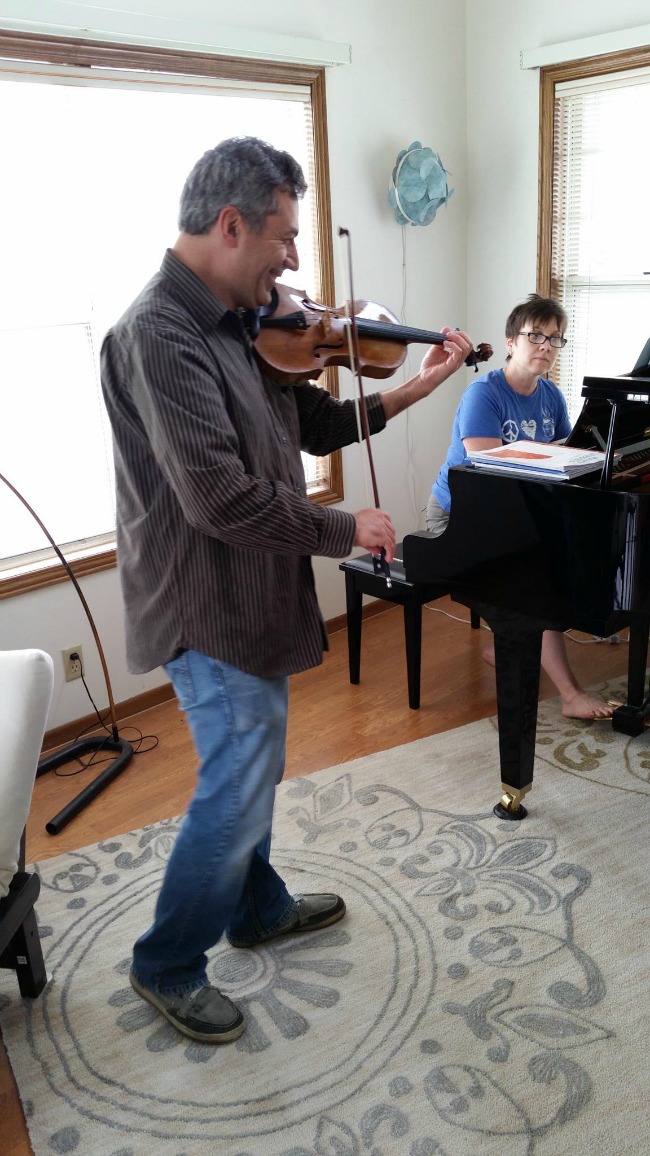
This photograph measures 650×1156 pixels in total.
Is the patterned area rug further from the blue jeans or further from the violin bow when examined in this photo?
the violin bow

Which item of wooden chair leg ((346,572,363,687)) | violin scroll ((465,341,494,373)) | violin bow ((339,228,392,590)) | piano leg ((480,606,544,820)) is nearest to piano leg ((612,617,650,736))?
piano leg ((480,606,544,820))

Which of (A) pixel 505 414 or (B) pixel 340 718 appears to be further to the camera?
(B) pixel 340 718

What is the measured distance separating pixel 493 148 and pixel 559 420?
147cm

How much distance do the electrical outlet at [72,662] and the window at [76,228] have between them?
0.26m

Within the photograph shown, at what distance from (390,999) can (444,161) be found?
3215 millimetres

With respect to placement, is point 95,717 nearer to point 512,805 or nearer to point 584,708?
point 512,805

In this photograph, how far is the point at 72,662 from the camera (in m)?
2.99

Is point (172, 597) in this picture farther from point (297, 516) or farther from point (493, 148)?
point (493, 148)

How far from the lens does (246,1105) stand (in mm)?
1668

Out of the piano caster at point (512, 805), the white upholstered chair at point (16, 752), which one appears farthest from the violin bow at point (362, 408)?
the piano caster at point (512, 805)

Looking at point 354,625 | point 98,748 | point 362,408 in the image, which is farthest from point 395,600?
point 362,408

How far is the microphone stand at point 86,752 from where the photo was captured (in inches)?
101

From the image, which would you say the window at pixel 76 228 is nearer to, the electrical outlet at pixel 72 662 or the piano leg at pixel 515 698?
the electrical outlet at pixel 72 662

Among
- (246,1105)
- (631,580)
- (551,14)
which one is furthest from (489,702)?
(551,14)
